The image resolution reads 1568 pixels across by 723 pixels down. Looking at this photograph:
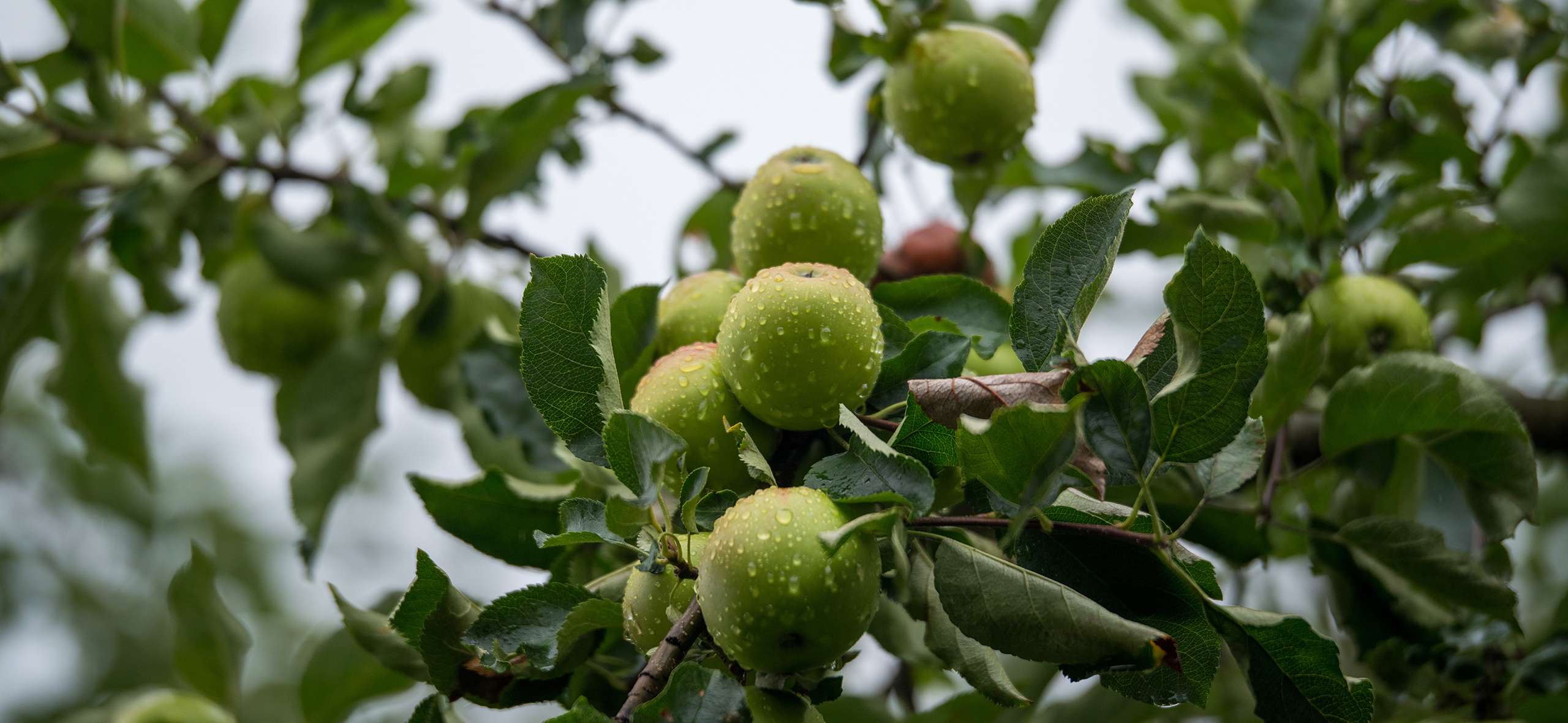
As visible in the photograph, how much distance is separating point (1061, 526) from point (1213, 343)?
130 mm

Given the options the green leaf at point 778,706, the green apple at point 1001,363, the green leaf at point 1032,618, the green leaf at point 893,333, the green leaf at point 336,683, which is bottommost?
the green leaf at point 336,683

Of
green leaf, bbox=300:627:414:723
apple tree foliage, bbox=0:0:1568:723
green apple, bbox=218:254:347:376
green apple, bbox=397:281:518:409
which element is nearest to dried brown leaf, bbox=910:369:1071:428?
apple tree foliage, bbox=0:0:1568:723

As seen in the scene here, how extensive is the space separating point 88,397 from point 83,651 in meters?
2.60

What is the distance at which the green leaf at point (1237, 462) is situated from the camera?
0.66 metres

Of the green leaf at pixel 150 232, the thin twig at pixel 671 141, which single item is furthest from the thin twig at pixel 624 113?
the green leaf at pixel 150 232

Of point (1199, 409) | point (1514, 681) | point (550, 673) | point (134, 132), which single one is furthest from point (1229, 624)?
point (134, 132)

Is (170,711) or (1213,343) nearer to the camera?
(1213,343)

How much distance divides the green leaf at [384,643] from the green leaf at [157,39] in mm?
1124

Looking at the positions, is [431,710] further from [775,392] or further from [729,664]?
[775,392]

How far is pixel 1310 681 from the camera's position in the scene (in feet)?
2.02

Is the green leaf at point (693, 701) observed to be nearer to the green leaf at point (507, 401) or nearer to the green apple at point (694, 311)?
the green apple at point (694, 311)

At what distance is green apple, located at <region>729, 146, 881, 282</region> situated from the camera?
0.75m

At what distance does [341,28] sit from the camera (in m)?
1.48

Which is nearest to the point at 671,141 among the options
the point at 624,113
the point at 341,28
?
the point at 624,113
